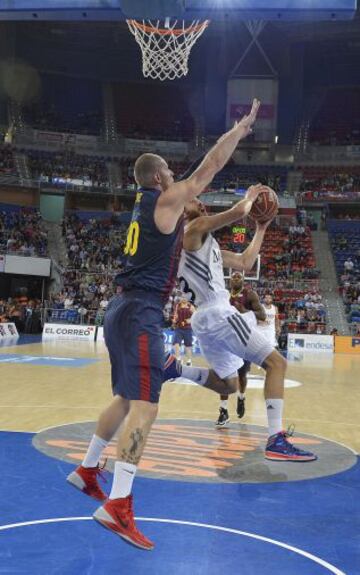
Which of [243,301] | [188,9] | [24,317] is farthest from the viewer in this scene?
[24,317]

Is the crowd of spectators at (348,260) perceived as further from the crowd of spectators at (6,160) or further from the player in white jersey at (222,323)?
the player in white jersey at (222,323)

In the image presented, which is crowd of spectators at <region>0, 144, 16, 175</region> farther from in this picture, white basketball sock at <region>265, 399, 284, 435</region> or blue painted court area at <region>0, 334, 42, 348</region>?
white basketball sock at <region>265, 399, 284, 435</region>

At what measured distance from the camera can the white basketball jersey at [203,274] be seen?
4.80 m

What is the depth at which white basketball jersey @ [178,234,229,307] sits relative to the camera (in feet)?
15.8

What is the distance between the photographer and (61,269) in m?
28.7

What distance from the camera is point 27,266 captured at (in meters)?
27.7

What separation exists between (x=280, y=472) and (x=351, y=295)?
2122cm

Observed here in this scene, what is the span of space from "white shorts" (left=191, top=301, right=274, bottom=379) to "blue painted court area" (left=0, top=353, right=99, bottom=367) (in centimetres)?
838

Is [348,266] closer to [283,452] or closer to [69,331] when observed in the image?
[69,331]

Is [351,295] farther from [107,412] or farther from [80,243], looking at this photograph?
[107,412]

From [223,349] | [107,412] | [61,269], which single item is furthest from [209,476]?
[61,269]

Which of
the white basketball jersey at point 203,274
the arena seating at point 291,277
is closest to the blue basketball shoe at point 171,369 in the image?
the white basketball jersey at point 203,274

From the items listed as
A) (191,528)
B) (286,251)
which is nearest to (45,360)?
(191,528)

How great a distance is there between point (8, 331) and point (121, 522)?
19.2 m
